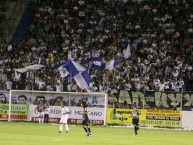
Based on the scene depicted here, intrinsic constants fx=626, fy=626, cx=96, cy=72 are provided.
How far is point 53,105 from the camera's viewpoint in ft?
172

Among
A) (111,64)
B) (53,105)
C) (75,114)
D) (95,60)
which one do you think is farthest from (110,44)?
(53,105)

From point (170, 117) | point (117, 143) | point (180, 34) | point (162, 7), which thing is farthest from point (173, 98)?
point (117, 143)

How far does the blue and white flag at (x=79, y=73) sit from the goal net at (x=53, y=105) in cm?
85

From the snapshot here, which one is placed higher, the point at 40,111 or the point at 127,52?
the point at 127,52

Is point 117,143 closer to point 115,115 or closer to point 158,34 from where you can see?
point 115,115

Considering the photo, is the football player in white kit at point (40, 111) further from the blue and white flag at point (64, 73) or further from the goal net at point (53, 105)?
the blue and white flag at point (64, 73)

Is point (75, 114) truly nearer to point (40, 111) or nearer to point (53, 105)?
point (53, 105)

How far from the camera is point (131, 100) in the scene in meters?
49.8

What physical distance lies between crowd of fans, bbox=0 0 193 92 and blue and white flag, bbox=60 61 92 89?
1.52ft

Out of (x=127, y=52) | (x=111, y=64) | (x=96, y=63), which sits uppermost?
(x=127, y=52)

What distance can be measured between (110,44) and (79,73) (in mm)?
6251

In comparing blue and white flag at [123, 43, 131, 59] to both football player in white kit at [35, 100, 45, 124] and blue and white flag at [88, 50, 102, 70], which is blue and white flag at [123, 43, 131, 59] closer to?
blue and white flag at [88, 50, 102, 70]

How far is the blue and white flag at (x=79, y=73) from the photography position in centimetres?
5041

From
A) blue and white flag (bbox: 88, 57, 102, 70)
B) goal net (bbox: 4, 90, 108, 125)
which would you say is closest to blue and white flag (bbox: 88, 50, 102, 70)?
blue and white flag (bbox: 88, 57, 102, 70)
